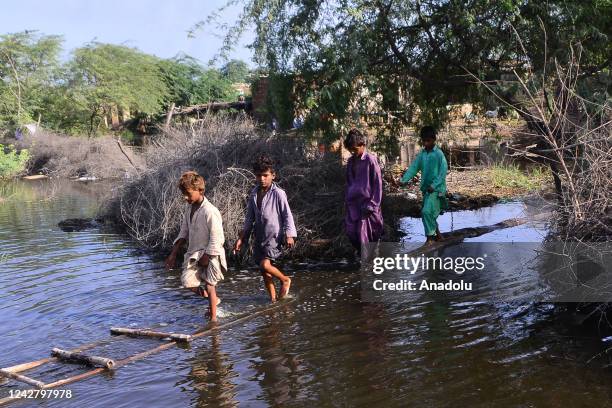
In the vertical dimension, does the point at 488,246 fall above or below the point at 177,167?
below

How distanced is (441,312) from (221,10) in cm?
568

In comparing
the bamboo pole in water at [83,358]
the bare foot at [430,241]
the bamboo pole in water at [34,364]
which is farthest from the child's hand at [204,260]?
the bare foot at [430,241]

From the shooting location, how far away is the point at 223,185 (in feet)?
32.2

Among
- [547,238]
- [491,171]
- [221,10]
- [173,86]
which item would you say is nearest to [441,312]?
[547,238]

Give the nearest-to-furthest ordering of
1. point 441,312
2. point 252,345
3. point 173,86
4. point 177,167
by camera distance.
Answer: point 252,345 → point 441,312 → point 177,167 → point 173,86

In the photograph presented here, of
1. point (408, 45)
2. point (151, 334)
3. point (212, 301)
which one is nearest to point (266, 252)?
point (212, 301)

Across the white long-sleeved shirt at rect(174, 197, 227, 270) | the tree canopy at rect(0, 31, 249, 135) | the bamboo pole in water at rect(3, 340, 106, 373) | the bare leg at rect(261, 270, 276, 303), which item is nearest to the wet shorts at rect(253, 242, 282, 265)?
the bare leg at rect(261, 270, 276, 303)

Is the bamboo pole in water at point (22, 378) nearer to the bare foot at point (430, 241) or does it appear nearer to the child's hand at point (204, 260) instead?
the child's hand at point (204, 260)

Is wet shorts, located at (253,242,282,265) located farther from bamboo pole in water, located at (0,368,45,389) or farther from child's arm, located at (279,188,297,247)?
bamboo pole in water, located at (0,368,45,389)

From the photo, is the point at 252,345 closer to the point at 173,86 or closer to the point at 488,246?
the point at 488,246

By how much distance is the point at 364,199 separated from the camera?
24.6 ft

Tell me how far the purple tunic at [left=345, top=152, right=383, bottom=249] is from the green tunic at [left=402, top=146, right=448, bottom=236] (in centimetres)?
120

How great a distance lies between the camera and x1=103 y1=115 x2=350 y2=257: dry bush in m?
9.62

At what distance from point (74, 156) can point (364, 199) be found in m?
27.5
